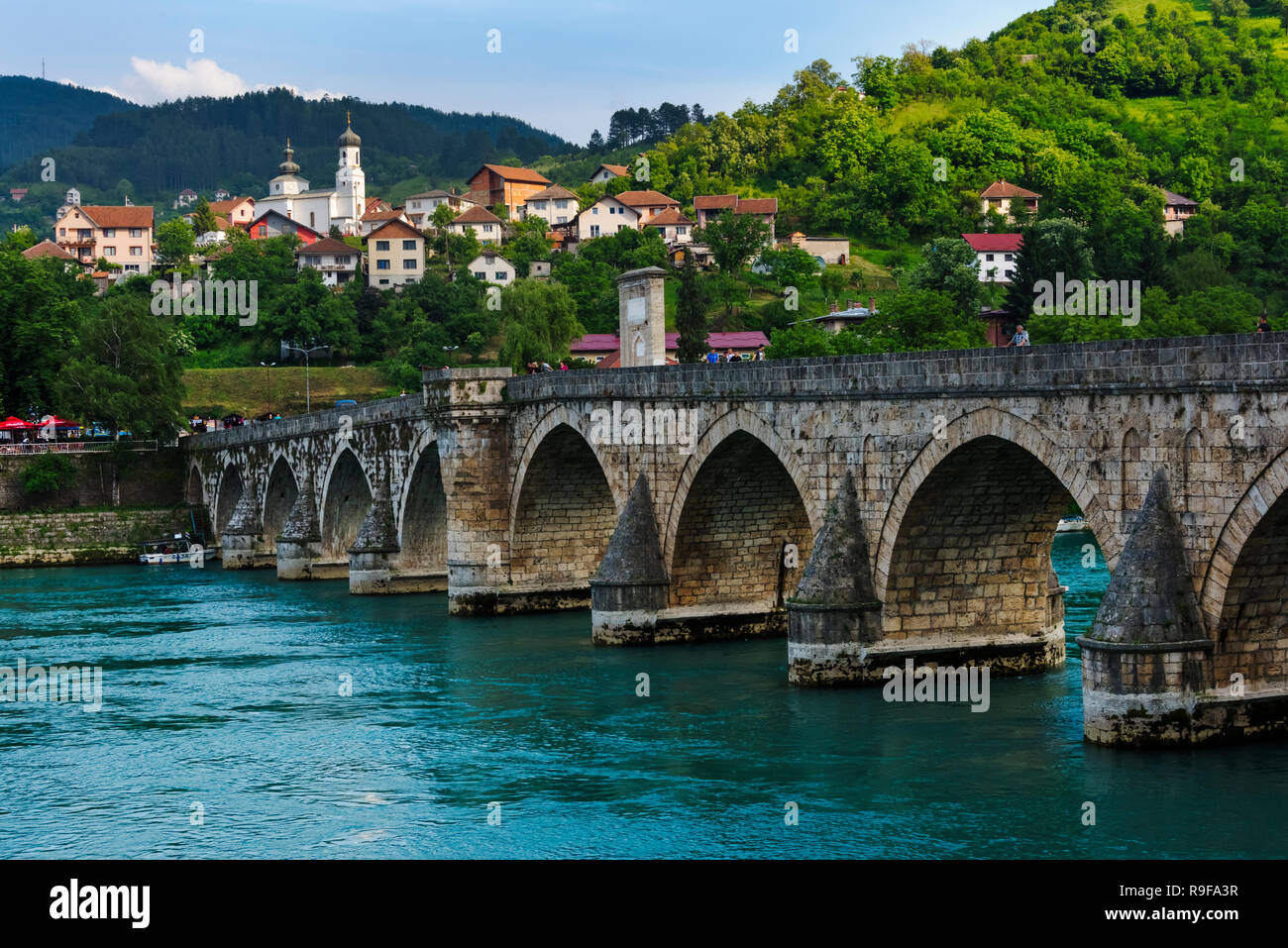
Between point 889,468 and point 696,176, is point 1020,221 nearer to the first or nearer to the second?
point 696,176

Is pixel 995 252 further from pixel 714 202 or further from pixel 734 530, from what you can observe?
pixel 734 530

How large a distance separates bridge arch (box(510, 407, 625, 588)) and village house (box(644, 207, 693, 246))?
86106 millimetres

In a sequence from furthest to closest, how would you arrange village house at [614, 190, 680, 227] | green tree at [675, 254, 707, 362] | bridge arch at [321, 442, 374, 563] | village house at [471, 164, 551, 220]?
village house at [471, 164, 551, 220] < village house at [614, 190, 680, 227] < green tree at [675, 254, 707, 362] < bridge arch at [321, 442, 374, 563]

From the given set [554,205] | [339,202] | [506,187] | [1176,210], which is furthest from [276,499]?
[339,202]

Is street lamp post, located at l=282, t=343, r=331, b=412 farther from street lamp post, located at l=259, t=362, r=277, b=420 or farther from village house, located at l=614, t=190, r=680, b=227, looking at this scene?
village house, located at l=614, t=190, r=680, b=227

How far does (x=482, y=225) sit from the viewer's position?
144625 mm

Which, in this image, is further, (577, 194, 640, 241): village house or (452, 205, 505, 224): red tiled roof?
(452, 205, 505, 224): red tiled roof

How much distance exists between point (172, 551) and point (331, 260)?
2566 inches

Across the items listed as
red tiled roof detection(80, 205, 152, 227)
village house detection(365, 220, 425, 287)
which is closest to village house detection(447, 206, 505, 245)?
village house detection(365, 220, 425, 287)

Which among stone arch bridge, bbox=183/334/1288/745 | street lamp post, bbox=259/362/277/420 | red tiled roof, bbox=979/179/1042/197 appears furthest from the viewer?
red tiled roof, bbox=979/179/1042/197

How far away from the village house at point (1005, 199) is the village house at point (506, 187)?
183 ft

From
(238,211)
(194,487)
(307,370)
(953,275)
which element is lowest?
(194,487)

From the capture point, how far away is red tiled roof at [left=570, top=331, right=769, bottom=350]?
91500mm

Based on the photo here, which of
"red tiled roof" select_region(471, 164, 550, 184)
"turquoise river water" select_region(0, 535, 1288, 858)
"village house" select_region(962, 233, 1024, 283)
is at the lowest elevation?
"turquoise river water" select_region(0, 535, 1288, 858)
